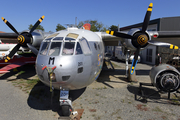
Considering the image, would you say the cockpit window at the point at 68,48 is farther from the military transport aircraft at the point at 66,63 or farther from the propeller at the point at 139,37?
the propeller at the point at 139,37

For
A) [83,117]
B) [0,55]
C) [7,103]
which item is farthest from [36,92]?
[0,55]

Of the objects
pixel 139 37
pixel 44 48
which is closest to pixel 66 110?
pixel 44 48

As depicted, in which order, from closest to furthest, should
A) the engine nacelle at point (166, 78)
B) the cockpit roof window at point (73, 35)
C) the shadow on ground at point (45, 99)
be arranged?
the cockpit roof window at point (73, 35) < the shadow on ground at point (45, 99) < the engine nacelle at point (166, 78)

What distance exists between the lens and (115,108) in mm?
6535

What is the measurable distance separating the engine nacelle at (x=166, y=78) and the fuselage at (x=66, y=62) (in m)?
4.25

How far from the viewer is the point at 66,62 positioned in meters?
4.85

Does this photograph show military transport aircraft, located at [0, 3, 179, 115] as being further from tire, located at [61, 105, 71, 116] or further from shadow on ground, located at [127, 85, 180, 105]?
shadow on ground, located at [127, 85, 180, 105]

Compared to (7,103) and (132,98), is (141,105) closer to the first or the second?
(132,98)

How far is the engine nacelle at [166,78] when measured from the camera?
721cm

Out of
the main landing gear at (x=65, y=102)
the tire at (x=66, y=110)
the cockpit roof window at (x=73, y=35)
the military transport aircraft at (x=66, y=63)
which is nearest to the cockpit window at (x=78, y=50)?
the military transport aircraft at (x=66, y=63)

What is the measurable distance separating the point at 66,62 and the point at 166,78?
236 inches

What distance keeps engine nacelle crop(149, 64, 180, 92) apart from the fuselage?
4254 mm

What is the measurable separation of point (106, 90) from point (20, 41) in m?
7.94

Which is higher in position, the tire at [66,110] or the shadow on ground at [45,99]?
the tire at [66,110]
